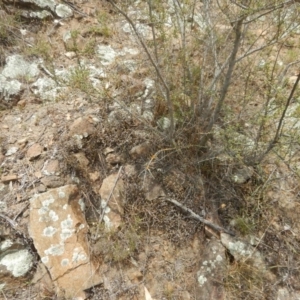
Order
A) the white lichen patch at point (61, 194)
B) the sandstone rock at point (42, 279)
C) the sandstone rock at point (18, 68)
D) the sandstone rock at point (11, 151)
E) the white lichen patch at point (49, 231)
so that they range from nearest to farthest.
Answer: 1. the sandstone rock at point (42, 279)
2. the white lichen patch at point (49, 231)
3. the white lichen patch at point (61, 194)
4. the sandstone rock at point (11, 151)
5. the sandstone rock at point (18, 68)

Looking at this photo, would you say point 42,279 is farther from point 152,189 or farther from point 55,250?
point 152,189

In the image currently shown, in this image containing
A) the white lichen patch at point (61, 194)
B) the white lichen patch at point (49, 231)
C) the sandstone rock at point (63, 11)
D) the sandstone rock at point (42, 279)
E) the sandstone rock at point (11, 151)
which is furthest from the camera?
the sandstone rock at point (63, 11)

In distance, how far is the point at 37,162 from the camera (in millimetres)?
2305

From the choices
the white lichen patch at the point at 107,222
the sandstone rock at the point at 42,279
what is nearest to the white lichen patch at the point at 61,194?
the white lichen patch at the point at 107,222

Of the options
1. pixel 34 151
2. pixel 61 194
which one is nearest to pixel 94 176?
pixel 61 194

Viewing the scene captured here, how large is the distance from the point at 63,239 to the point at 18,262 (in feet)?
1.00

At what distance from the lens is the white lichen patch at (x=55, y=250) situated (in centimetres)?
196

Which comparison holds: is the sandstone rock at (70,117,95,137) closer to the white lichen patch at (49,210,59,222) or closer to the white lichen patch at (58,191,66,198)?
the white lichen patch at (58,191,66,198)

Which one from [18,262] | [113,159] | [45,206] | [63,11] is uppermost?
[63,11]

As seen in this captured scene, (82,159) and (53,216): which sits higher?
(82,159)

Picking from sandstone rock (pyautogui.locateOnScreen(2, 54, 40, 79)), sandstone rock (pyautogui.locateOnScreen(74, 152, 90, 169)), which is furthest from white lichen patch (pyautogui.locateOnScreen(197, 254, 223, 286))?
sandstone rock (pyautogui.locateOnScreen(2, 54, 40, 79))

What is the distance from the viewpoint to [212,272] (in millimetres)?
2021

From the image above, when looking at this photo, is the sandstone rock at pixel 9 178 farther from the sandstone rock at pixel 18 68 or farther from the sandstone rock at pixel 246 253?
the sandstone rock at pixel 246 253

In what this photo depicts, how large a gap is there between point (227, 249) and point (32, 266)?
4.29ft
